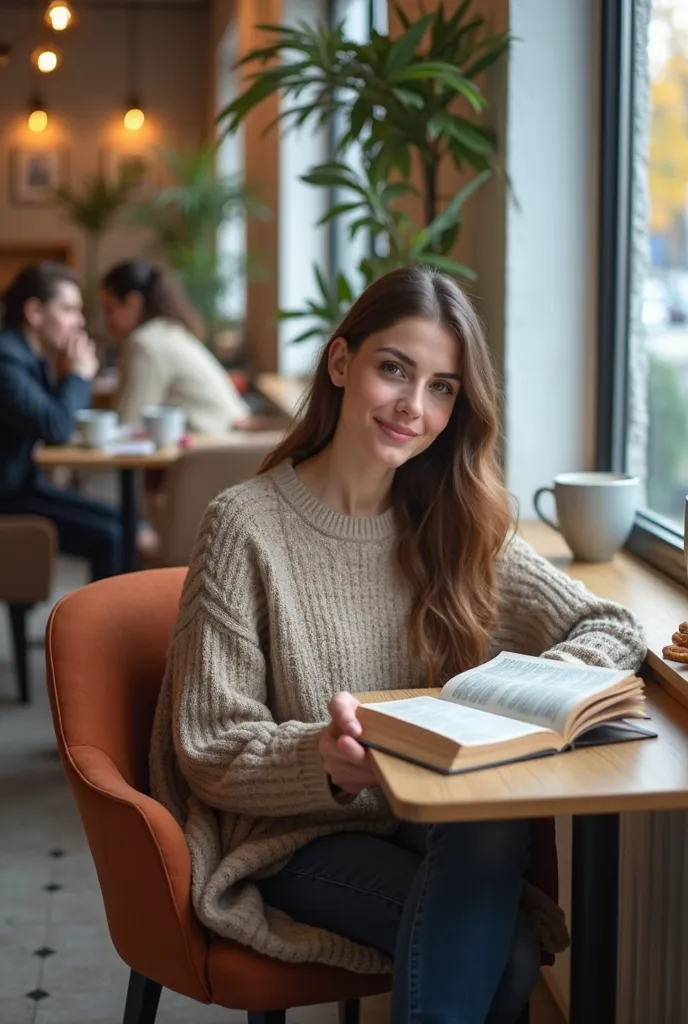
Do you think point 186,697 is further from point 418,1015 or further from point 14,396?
point 14,396

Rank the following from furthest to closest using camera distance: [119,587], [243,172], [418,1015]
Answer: [243,172]
[119,587]
[418,1015]

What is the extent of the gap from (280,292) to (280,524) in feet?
15.8

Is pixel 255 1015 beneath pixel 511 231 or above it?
beneath

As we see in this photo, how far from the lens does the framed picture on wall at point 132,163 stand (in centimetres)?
1040

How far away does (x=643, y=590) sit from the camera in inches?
82.0

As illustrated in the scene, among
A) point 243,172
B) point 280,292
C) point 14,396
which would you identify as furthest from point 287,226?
point 14,396

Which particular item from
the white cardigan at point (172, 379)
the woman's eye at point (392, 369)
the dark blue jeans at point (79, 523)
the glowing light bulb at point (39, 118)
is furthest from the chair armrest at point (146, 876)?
the glowing light bulb at point (39, 118)

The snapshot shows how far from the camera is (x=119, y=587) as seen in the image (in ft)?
6.17

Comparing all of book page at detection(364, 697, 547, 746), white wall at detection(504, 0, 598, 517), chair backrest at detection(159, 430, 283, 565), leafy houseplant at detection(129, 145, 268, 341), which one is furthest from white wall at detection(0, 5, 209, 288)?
book page at detection(364, 697, 547, 746)

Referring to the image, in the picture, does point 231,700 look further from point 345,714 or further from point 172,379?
point 172,379

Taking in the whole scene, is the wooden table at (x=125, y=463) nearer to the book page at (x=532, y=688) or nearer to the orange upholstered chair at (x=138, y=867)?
the orange upholstered chair at (x=138, y=867)

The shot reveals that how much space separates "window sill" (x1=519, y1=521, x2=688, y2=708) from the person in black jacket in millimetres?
1924

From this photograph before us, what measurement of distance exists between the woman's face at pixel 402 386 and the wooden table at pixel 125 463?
1876 mm

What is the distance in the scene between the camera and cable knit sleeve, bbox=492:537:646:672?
1.66m
